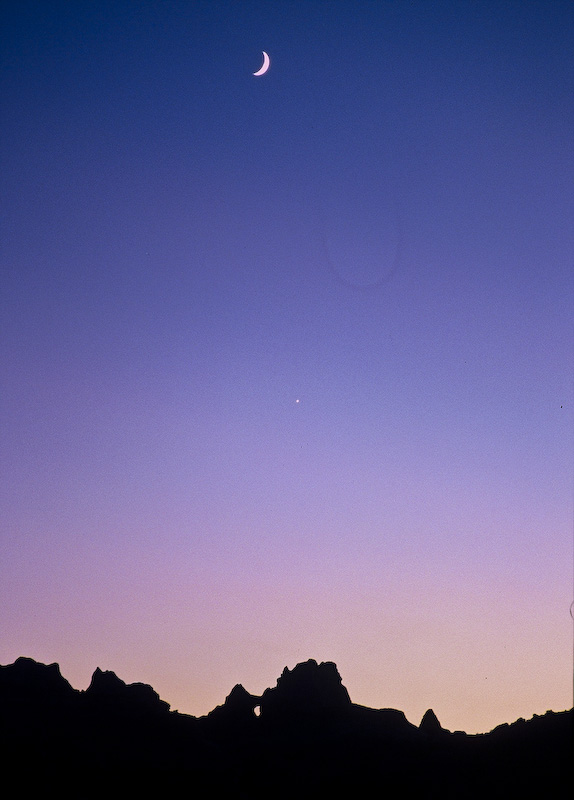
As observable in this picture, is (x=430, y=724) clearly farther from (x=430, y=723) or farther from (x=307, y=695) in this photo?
(x=307, y=695)

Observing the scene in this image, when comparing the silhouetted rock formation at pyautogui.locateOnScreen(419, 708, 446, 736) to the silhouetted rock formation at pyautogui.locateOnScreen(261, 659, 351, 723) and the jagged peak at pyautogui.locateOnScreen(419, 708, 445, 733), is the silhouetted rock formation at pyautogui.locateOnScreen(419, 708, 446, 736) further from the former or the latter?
the silhouetted rock formation at pyautogui.locateOnScreen(261, 659, 351, 723)

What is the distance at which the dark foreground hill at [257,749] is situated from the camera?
2638 inches

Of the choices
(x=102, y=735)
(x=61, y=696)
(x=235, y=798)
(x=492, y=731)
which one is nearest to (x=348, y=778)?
(x=235, y=798)

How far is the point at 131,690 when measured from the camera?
8162cm

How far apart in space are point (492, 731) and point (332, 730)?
19274 mm

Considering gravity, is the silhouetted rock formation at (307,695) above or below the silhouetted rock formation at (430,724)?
above

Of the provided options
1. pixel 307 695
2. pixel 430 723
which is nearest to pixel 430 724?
pixel 430 723

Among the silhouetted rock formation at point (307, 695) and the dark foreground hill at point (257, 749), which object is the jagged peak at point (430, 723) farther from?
the silhouetted rock formation at point (307, 695)

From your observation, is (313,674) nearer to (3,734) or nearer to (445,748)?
(445,748)

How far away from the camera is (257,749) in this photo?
79500mm

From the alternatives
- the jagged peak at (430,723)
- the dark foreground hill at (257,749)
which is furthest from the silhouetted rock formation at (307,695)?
the jagged peak at (430,723)

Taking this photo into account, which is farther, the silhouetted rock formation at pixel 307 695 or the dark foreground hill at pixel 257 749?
the silhouetted rock formation at pixel 307 695

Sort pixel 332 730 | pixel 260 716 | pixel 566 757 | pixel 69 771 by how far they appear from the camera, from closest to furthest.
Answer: pixel 566 757, pixel 69 771, pixel 332 730, pixel 260 716

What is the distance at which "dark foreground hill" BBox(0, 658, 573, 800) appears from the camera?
6700 centimetres
